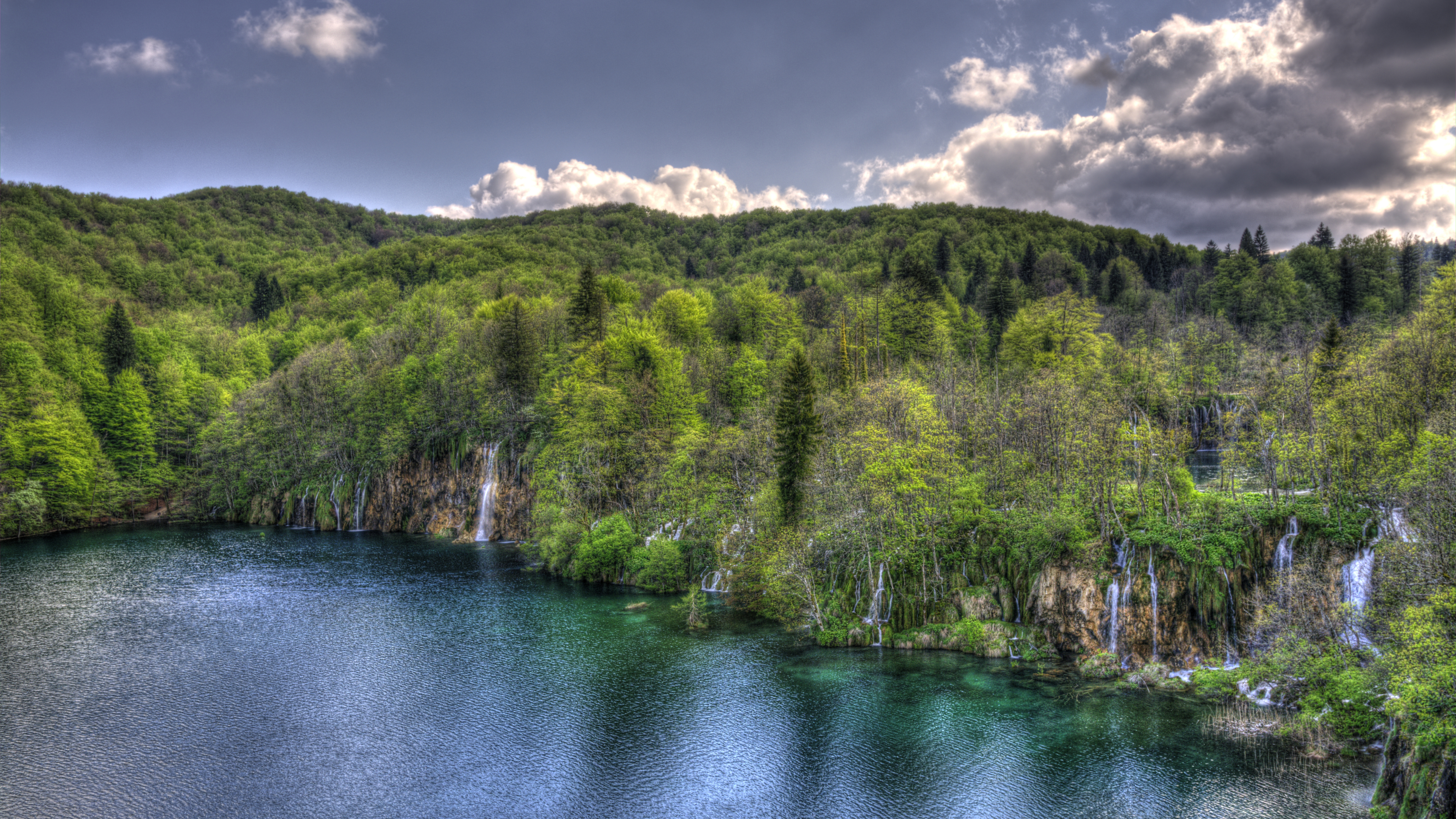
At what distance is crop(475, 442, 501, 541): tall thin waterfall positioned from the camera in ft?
223

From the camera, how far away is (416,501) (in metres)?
73.8

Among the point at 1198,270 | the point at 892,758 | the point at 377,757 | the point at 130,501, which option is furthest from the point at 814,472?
the point at 1198,270

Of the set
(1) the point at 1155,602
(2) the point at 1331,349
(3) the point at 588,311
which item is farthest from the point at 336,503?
(2) the point at 1331,349

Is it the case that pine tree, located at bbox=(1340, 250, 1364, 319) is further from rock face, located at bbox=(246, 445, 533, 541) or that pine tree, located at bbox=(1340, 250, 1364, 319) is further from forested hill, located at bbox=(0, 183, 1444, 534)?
rock face, located at bbox=(246, 445, 533, 541)

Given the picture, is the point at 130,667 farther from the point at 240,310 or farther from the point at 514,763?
the point at 240,310

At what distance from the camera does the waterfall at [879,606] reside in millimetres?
37219

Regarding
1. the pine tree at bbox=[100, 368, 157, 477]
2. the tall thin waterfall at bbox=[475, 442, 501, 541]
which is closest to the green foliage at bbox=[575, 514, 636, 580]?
the tall thin waterfall at bbox=[475, 442, 501, 541]

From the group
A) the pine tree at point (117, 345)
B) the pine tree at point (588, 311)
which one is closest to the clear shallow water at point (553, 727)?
the pine tree at point (588, 311)

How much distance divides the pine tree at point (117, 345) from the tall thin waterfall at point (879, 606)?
9569 cm

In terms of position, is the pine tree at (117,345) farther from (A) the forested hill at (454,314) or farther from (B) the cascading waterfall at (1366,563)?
(B) the cascading waterfall at (1366,563)

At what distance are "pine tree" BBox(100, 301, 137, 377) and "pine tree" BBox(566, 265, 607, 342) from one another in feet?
192

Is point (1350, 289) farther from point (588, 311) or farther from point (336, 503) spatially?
point (336, 503)

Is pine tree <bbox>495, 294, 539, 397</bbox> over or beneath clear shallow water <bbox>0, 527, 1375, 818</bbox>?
over

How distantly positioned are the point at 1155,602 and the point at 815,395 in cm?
2487
